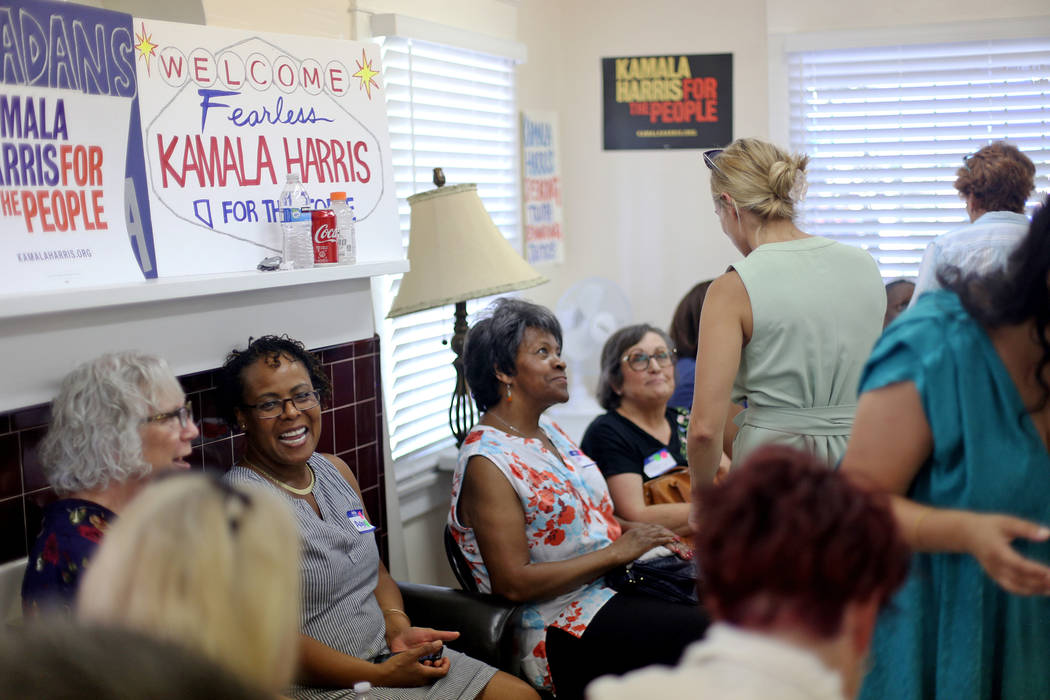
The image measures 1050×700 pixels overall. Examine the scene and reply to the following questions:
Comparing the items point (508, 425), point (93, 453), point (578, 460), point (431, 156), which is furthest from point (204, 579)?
point (431, 156)

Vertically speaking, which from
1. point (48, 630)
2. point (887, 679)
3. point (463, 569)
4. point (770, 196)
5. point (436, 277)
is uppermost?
point (770, 196)

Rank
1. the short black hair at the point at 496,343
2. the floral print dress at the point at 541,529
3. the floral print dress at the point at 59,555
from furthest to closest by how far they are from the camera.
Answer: the short black hair at the point at 496,343 < the floral print dress at the point at 541,529 < the floral print dress at the point at 59,555

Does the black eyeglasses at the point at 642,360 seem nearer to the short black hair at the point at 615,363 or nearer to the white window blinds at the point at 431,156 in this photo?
the short black hair at the point at 615,363

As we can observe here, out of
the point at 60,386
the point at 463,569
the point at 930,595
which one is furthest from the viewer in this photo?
the point at 463,569

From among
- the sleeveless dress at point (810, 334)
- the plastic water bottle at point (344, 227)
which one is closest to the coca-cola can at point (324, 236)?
the plastic water bottle at point (344, 227)

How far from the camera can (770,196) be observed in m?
2.23

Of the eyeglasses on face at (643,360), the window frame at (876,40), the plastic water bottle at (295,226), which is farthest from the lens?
the window frame at (876,40)

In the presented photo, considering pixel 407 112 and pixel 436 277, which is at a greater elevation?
pixel 407 112

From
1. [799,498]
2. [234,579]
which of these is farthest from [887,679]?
[234,579]

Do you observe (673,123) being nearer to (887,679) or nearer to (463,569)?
(463,569)

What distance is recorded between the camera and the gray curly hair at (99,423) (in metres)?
1.82

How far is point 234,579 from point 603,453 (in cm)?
220

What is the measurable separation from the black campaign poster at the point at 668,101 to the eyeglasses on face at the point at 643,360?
178 centimetres

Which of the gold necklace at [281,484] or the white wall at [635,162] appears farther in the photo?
the white wall at [635,162]
